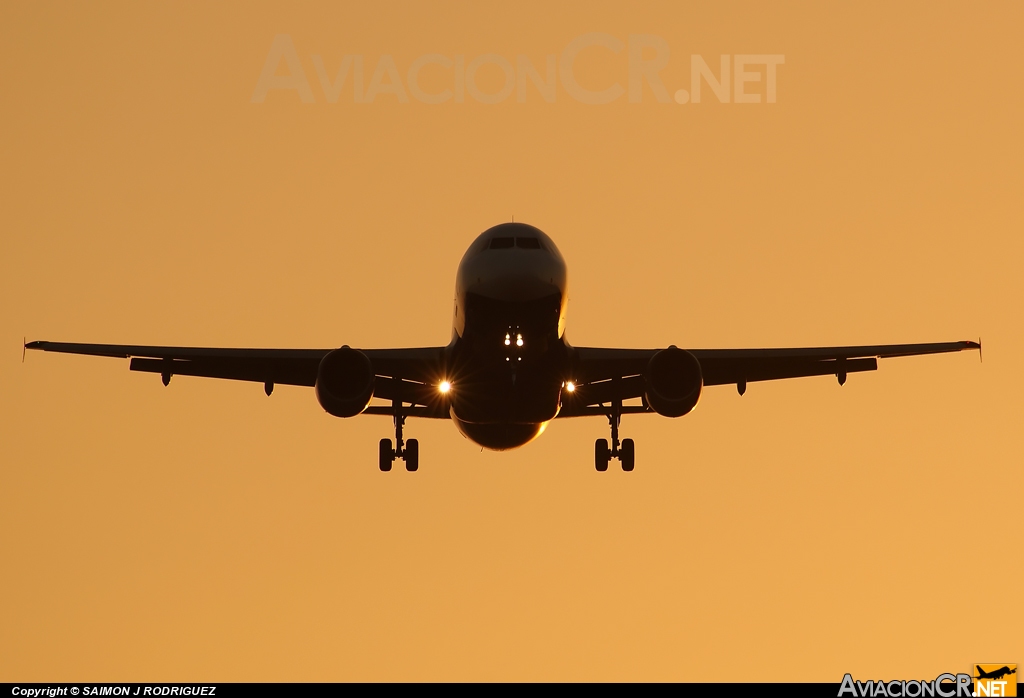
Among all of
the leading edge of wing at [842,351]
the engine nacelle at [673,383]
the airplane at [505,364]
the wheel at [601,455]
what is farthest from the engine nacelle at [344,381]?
the wheel at [601,455]

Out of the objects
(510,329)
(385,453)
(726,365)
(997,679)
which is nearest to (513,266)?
(510,329)

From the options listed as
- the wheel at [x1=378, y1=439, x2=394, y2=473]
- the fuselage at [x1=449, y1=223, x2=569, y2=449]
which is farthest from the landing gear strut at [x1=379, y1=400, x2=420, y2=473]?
the fuselage at [x1=449, y1=223, x2=569, y2=449]

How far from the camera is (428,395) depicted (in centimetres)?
4412

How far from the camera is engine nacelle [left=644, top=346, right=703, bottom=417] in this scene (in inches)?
1447

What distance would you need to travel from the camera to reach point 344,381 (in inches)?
1446

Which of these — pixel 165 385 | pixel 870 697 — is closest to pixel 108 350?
pixel 165 385

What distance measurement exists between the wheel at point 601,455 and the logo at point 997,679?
11803 millimetres

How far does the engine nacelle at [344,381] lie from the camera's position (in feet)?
120

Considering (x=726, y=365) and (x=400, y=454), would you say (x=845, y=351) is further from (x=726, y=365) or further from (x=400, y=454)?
(x=400, y=454)

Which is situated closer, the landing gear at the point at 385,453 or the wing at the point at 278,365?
the wing at the point at 278,365

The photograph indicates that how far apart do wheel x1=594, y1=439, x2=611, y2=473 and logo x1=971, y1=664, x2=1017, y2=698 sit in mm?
11803

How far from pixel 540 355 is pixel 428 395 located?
755 cm

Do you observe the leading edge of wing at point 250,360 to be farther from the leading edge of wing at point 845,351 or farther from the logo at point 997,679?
the logo at point 997,679

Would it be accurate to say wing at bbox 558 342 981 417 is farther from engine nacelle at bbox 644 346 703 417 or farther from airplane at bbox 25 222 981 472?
engine nacelle at bbox 644 346 703 417
